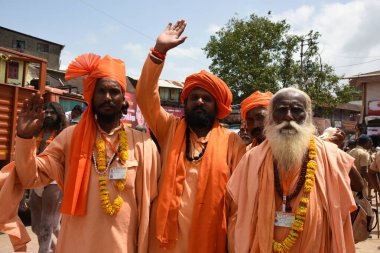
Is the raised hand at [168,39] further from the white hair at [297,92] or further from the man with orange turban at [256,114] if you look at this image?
Result: the man with orange turban at [256,114]

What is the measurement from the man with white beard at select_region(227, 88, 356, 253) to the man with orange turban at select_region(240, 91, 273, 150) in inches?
24.7

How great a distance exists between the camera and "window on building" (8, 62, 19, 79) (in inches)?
257

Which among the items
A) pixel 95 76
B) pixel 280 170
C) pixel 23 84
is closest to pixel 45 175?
pixel 95 76

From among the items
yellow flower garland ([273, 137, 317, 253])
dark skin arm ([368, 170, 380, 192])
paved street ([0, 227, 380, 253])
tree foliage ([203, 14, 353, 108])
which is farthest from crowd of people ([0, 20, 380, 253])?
tree foliage ([203, 14, 353, 108])

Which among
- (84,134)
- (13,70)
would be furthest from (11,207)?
(13,70)

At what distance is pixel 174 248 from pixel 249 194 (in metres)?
0.67

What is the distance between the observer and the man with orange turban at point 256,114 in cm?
325

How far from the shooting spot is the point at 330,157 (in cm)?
244

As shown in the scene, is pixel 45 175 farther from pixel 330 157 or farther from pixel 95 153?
pixel 330 157

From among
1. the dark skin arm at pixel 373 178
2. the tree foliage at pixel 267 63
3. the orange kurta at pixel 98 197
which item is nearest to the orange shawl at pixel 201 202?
the orange kurta at pixel 98 197

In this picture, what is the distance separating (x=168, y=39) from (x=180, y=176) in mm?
1026

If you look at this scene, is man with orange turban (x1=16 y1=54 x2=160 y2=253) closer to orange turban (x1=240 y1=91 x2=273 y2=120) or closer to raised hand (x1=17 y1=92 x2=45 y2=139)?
raised hand (x1=17 y1=92 x2=45 y2=139)

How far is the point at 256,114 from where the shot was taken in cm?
332

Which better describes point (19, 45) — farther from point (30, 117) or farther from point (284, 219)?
point (284, 219)
